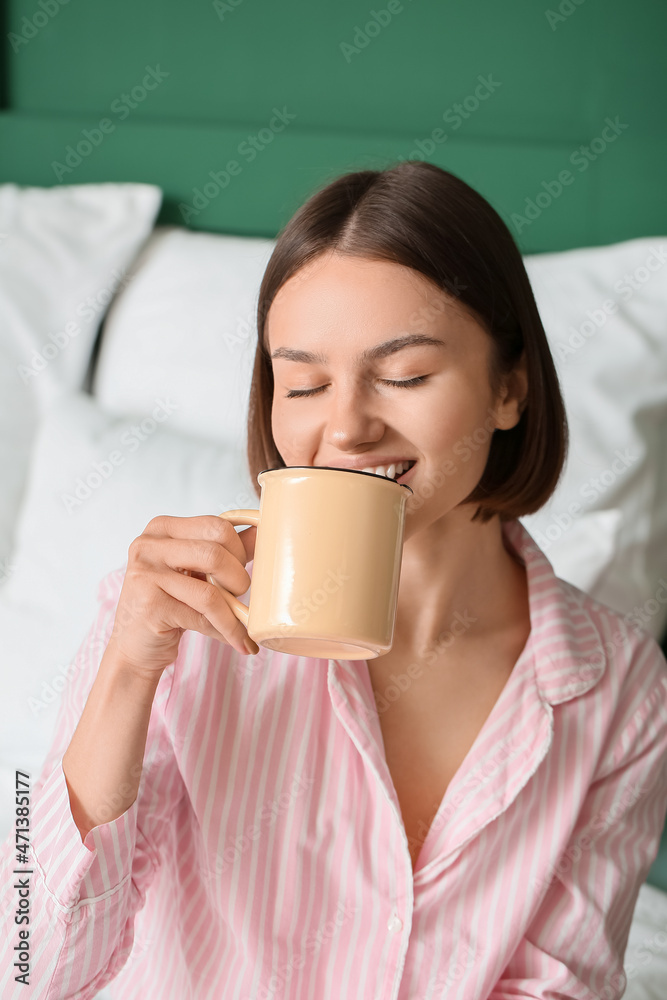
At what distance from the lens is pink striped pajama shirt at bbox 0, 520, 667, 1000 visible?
3.24 feet

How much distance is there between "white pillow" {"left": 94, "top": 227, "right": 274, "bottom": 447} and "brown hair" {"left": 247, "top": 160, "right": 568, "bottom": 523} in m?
0.46

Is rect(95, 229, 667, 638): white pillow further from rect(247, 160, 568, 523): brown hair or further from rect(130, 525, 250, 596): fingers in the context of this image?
rect(130, 525, 250, 596): fingers

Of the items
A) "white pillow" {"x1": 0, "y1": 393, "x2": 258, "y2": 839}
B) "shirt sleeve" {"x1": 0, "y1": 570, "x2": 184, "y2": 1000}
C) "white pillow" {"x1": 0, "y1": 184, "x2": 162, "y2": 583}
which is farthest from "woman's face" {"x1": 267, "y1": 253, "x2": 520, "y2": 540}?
"white pillow" {"x1": 0, "y1": 184, "x2": 162, "y2": 583}

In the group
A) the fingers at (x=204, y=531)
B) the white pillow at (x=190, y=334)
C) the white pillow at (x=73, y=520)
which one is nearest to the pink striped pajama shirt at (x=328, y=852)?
the fingers at (x=204, y=531)

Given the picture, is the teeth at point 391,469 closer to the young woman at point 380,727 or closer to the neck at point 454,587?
the young woman at point 380,727

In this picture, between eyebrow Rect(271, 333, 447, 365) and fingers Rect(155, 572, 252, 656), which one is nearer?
fingers Rect(155, 572, 252, 656)

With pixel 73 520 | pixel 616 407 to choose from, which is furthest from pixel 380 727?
pixel 616 407

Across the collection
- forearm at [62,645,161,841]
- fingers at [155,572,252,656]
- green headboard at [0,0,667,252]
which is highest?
green headboard at [0,0,667,252]

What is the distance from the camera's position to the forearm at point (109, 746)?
2.77ft

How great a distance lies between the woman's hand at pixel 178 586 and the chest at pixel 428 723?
14.8 inches

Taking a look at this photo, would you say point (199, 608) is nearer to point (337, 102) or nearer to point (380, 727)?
point (380, 727)

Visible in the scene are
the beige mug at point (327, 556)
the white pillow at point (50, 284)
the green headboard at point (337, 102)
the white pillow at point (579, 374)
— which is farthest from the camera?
the green headboard at point (337, 102)

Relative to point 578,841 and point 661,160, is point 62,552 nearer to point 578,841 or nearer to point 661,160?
point 578,841

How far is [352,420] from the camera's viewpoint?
868 millimetres
